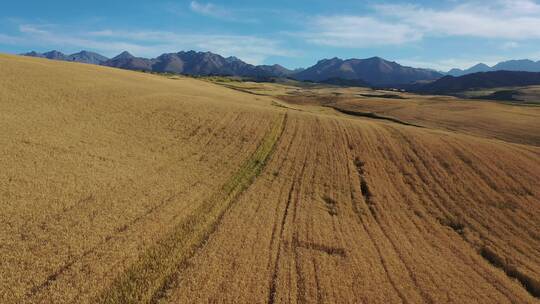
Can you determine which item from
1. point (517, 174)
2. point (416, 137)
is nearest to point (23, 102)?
point (416, 137)

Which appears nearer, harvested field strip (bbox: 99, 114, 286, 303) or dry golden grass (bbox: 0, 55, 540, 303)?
harvested field strip (bbox: 99, 114, 286, 303)

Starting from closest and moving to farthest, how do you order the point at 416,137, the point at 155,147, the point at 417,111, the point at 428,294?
1. the point at 428,294
2. the point at 155,147
3. the point at 416,137
4. the point at 417,111

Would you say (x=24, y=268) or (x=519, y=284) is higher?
(x=24, y=268)

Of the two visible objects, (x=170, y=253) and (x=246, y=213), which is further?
(x=246, y=213)

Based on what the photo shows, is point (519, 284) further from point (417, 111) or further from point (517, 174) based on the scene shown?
point (417, 111)

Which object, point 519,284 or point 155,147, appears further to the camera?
point 155,147
